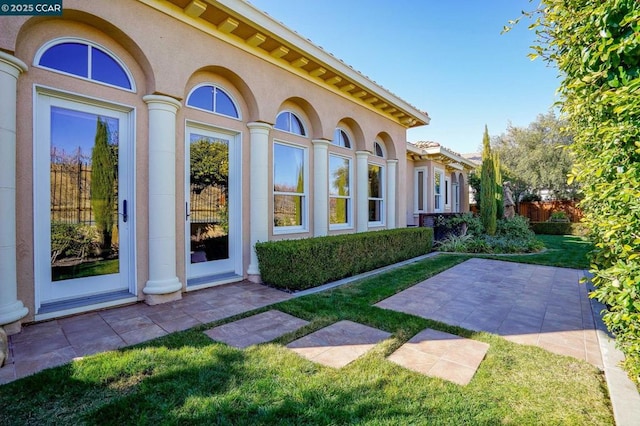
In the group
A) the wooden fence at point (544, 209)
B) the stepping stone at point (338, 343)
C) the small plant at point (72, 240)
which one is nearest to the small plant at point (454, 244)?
the stepping stone at point (338, 343)

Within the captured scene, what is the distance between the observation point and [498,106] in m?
13.5

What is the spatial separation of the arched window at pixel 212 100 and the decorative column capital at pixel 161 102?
58 centimetres

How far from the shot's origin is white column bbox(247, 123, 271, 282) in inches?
231

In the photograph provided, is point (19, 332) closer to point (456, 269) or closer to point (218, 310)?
point (218, 310)

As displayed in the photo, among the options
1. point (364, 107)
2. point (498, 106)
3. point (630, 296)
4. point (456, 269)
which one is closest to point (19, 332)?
point (630, 296)

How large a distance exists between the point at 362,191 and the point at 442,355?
20.3ft

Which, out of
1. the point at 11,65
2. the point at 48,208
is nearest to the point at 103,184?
the point at 48,208

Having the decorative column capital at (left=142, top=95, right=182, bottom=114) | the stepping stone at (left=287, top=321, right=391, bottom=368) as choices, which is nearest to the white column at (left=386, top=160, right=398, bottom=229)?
the stepping stone at (left=287, top=321, right=391, bottom=368)

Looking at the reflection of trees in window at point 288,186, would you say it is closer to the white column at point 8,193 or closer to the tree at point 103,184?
the tree at point 103,184

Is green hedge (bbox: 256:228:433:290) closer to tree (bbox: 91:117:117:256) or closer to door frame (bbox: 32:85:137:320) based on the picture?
door frame (bbox: 32:85:137:320)

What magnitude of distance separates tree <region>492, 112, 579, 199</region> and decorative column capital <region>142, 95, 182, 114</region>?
792 inches

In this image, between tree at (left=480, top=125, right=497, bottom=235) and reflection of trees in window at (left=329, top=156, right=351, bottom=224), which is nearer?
reflection of trees in window at (left=329, top=156, right=351, bottom=224)

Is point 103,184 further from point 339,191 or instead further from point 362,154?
point 362,154

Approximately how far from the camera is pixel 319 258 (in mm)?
5664
